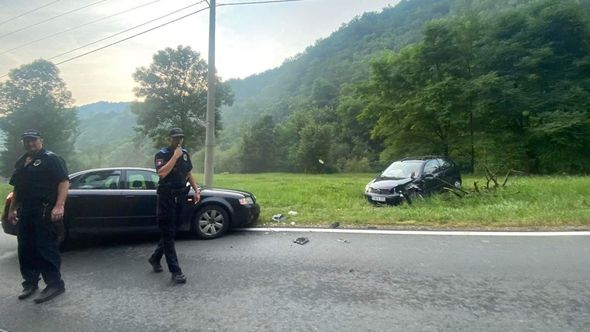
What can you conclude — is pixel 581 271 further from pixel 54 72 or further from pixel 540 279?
pixel 54 72

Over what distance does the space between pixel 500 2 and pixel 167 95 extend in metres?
38.0

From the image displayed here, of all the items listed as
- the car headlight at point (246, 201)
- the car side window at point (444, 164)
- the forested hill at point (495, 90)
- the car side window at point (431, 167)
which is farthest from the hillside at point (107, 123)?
the car headlight at point (246, 201)

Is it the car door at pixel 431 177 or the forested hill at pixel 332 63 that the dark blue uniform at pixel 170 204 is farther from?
the forested hill at pixel 332 63

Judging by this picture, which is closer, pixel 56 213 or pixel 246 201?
pixel 56 213

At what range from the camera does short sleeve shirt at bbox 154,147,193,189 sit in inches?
179

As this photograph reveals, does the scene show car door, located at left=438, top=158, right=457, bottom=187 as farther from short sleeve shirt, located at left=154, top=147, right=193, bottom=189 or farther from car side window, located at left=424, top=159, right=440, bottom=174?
short sleeve shirt, located at left=154, top=147, right=193, bottom=189

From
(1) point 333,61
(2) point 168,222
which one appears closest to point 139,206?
(2) point 168,222

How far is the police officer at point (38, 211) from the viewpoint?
402 centimetres

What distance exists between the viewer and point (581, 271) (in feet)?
14.1

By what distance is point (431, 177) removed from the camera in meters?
11.9

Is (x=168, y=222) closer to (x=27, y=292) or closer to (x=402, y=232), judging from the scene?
(x=27, y=292)

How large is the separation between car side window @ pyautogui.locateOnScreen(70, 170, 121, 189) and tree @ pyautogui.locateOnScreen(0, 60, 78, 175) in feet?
121

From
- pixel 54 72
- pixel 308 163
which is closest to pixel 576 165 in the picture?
pixel 308 163

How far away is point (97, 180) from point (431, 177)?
9.35 meters
